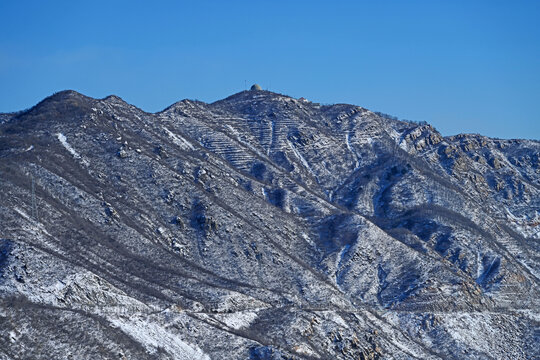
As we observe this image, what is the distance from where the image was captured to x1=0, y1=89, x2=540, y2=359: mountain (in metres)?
101

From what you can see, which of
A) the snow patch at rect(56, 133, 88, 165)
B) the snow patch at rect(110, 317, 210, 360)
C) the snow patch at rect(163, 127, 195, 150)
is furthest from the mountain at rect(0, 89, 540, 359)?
the snow patch at rect(163, 127, 195, 150)

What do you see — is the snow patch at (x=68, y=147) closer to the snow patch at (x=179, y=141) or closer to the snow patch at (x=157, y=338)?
the snow patch at (x=179, y=141)

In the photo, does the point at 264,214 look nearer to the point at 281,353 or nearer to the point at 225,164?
the point at 225,164

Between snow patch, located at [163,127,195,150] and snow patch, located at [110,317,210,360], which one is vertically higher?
snow patch, located at [163,127,195,150]

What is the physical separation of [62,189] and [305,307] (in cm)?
3626

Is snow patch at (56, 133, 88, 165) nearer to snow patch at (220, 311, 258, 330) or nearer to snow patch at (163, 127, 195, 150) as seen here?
snow patch at (163, 127, 195, 150)

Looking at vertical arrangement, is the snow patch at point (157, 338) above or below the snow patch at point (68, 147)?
below

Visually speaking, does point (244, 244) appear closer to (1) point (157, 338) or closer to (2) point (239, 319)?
(2) point (239, 319)

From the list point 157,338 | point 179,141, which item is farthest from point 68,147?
point 157,338

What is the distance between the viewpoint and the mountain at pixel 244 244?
331 feet

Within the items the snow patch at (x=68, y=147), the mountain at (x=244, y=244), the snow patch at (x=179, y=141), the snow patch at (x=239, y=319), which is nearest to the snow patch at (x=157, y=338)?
the mountain at (x=244, y=244)

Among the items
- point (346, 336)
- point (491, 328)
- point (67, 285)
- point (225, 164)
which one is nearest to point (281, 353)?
point (346, 336)

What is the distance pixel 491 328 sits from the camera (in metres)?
128

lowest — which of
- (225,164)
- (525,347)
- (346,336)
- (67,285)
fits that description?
(67,285)
